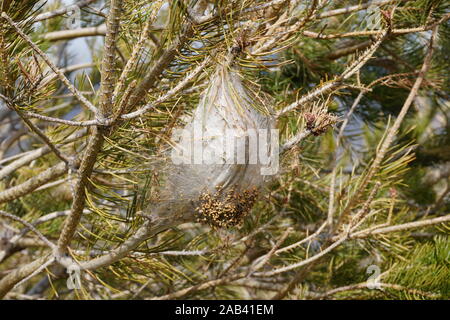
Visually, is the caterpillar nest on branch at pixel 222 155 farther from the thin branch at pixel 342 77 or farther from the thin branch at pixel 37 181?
the thin branch at pixel 37 181

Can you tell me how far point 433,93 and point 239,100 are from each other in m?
1.46

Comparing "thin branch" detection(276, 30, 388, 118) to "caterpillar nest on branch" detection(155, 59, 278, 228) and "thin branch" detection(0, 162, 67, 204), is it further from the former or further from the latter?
"thin branch" detection(0, 162, 67, 204)

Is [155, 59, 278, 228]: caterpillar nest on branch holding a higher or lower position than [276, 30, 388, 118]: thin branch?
lower

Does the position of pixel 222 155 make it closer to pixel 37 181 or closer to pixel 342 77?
pixel 342 77

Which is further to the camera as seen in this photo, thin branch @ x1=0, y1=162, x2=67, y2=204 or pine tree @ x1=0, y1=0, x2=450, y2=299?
thin branch @ x1=0, y1=162, x2=67, y2=204

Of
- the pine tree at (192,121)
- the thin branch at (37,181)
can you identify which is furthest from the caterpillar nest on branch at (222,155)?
the thin branch at (37,181)

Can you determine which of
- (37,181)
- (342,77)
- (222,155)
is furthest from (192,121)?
(37,181)

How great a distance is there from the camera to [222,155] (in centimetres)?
95

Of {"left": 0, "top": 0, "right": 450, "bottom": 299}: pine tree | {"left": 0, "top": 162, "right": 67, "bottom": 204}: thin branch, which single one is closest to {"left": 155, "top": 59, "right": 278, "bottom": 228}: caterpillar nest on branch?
{"left": 0, "top": 0, "right": 450, "bottom": 299}: pine tree

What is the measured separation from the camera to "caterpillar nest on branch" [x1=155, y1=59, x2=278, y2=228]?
3.09 ft
